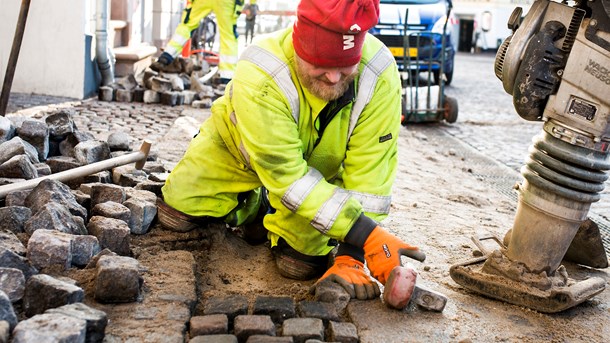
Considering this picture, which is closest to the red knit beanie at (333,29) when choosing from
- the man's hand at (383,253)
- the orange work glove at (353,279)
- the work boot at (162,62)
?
the man's hand at (383,253)

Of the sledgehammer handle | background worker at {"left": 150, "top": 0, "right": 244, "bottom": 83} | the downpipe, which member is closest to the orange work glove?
the sledgehammer handle

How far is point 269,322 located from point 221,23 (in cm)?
732

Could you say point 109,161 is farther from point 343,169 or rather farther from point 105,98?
point 105,98

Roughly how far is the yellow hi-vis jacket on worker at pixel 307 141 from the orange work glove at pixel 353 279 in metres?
0.15

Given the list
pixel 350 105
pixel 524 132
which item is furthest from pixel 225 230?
pixel 524 132

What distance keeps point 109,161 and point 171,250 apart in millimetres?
734

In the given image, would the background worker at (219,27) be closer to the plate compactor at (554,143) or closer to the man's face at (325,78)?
the man's face at (325,78)

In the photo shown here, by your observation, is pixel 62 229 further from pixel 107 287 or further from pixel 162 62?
pixel 162 62

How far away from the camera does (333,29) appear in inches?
117

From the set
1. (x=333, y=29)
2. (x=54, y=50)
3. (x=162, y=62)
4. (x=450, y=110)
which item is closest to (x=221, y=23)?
(x=162, y=62)

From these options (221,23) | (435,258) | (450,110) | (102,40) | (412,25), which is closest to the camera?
(435,258)

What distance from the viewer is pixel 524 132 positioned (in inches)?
337

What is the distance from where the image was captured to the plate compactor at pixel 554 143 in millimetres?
2891

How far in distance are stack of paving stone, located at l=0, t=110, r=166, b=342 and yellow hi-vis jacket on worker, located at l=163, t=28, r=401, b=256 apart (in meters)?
0.60
